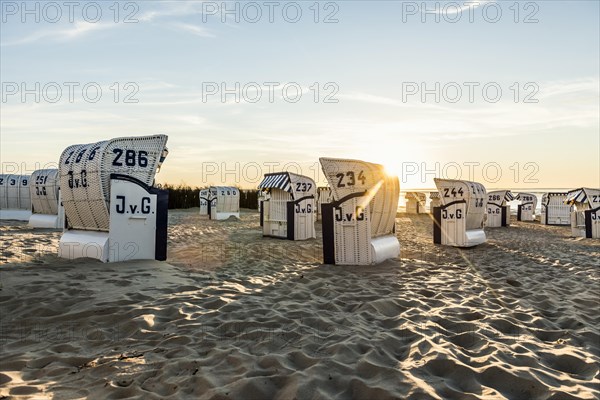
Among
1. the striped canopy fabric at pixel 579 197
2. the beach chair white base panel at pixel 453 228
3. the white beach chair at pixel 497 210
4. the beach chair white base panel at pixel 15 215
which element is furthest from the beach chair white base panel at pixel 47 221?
the striped canopy fabric at pixel 579 197

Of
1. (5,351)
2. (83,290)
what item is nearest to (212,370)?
(5,351)

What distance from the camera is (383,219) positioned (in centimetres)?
990

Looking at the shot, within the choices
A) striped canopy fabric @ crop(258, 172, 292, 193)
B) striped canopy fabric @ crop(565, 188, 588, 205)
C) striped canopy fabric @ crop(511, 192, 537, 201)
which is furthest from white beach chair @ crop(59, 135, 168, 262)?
striped canopy fabric @ crop(511, 192, 537, 201)

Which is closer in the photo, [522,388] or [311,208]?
[522,388]

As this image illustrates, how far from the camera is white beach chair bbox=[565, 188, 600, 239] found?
16078mm

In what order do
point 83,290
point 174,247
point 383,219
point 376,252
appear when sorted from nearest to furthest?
point 83,290 < point 376,252 < point 383,219 < point 174,247

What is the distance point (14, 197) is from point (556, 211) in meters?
33.4

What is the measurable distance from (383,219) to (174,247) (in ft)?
21.2

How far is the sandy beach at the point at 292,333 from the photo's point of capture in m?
3.11

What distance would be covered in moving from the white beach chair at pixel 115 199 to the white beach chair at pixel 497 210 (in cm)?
2001

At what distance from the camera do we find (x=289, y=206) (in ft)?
50.0

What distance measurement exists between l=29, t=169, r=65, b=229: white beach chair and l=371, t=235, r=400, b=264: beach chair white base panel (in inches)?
533

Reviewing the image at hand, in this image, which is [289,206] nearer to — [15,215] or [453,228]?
[453,228]

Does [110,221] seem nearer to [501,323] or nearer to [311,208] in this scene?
[501,323]
